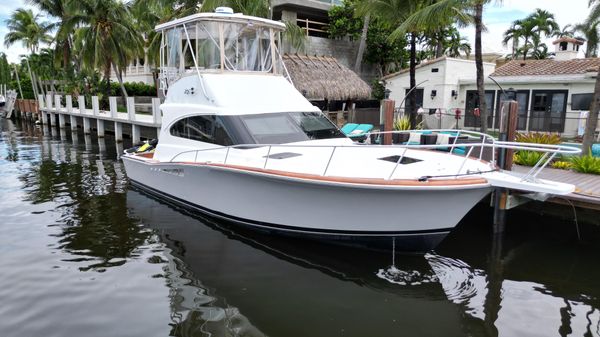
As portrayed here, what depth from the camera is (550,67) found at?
19.2 meters

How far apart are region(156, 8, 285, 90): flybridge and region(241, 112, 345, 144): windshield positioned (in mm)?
1707

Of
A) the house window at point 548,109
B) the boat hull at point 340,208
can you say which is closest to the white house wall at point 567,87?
the house window at point 548,109

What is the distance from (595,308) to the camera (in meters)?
5.69

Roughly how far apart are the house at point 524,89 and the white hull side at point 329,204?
10501mm

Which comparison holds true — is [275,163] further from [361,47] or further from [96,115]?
[96,115]

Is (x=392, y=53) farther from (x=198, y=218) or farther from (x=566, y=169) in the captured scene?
(x=198, y=218)

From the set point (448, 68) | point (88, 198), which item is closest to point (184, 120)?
point (88, 198)

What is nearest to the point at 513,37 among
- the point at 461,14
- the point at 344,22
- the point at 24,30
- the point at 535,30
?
the point at 535,30

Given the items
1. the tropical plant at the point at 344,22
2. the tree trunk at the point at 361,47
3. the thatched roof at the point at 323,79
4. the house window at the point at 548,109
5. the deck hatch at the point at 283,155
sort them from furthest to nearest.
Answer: the tropical plant at the point at 344,22 → the tree trunk at the point at 361,47 → the thatched roof at the point at 323,79 → the house window at the point at 548,109 → the deck hatch at the point at 283,155

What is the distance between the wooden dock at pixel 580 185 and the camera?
7.27 m

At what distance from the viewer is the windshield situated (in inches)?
313

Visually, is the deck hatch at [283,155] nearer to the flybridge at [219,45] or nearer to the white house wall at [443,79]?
the flybridge at [219,45]

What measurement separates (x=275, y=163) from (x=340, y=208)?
1.35 metres

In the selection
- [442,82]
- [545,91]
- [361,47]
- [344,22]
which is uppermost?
[344,22]
